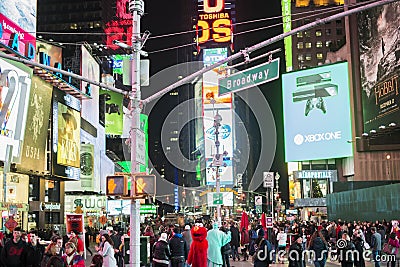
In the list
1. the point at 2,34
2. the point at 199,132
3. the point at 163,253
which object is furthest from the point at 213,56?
the point at 163,253

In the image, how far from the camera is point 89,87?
221 feet

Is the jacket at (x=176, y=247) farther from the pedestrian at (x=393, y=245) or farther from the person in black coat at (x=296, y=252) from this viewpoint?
the pedestrian at (x=393, y=245)

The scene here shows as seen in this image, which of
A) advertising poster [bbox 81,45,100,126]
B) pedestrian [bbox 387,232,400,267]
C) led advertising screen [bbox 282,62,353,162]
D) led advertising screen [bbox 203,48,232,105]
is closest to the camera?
pedestrian [bbox 387,232,400,267]

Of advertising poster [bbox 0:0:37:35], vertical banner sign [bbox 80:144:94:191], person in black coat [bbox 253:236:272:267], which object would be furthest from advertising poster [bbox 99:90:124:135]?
person in black coat [bbox 253:236:272:267]

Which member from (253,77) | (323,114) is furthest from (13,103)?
(323,114)

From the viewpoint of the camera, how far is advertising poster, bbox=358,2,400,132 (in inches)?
2506

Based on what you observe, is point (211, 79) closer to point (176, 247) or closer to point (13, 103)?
point (13, 103)

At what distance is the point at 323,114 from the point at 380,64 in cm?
1161

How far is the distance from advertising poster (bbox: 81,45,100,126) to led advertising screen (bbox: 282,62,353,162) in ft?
87.5

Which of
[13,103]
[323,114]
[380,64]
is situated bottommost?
[13,103]

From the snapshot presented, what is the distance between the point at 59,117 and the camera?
2121 inches

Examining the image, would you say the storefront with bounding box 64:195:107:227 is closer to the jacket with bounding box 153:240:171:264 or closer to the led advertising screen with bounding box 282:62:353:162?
the led advertising screen with bounding box 282:62:353:162

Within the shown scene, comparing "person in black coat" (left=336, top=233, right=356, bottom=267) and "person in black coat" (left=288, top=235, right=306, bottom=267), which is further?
"person in black coat" (left=336, top=233, right=356, bottom=267)

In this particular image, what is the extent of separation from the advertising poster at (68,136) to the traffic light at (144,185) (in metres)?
40.3
